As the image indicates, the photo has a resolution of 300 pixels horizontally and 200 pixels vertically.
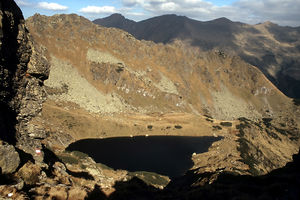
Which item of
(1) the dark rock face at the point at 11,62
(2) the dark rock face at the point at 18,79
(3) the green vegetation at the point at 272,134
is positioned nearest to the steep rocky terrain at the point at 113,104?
(3) the green vegetation at the point at 272,134

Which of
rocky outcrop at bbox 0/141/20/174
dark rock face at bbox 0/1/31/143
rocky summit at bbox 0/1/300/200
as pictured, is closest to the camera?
rocky outcrop at bbox 0/141/20/174

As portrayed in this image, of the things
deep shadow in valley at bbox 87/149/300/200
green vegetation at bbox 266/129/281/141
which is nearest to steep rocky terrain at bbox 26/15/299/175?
green vegetation at bbox 266/129/281/141

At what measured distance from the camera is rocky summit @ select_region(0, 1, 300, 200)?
2589 cm

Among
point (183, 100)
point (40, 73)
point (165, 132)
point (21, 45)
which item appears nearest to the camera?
point (21, 45)

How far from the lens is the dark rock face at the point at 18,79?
84.3 feet

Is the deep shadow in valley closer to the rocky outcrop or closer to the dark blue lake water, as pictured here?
the rocky outcrop

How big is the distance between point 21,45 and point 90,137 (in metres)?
101

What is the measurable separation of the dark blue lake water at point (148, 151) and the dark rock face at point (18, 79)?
2512 inches

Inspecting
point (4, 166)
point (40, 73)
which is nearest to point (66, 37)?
point (40, 73)

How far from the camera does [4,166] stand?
845 inches

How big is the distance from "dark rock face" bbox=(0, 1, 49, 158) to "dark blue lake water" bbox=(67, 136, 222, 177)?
6381 centimetres

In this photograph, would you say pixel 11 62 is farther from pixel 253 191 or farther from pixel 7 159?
pixel 253 191

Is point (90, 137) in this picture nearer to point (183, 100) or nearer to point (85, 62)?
point (85, 62)

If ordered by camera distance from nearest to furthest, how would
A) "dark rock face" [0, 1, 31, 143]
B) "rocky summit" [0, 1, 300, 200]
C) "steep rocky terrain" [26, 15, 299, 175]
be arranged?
"dark rock face" [0, 1, 31, 143]
"rocky summit" [0, 1, 300, 200]
"steep rocky terrain" [26, 15, 299, 175]
